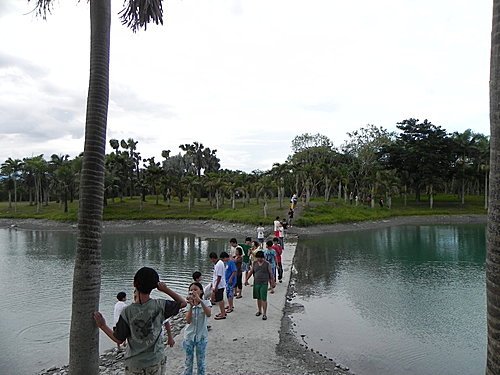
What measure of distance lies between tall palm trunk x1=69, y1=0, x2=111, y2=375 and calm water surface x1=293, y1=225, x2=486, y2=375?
5953 mm

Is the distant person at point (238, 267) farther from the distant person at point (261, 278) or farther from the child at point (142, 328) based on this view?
the child at point (142, 328)

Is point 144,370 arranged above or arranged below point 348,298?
Answer: above

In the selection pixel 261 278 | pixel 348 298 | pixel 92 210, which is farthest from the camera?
pixel 348 298

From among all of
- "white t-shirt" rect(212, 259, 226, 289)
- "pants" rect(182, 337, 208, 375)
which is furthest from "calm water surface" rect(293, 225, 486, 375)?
"pants" rect(182, 337, 208, 375)

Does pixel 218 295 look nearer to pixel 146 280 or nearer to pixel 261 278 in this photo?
pixel 261 278

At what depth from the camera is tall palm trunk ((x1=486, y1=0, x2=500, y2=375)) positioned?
3758mm

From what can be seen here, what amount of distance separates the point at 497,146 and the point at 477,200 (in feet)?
243

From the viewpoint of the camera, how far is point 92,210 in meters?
6.12

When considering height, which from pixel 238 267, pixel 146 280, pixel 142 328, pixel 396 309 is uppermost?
pixel 146 280

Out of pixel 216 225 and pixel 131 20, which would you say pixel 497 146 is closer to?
pixel 131 20

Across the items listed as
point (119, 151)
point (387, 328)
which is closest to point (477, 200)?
point (119, 151)

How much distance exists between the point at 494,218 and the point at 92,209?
4.90m

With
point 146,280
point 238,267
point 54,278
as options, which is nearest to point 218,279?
point 238,267

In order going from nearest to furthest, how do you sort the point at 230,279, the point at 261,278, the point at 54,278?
1. the point at 261,278
2. the point at 230,279
3. the point at 54,278
